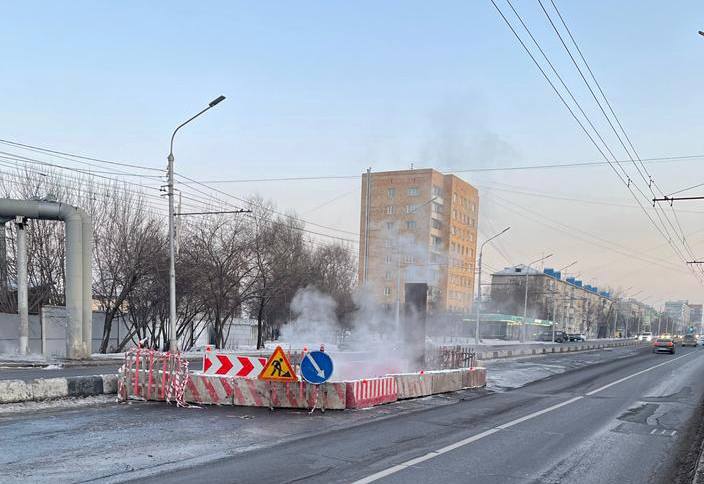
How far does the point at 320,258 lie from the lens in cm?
3638

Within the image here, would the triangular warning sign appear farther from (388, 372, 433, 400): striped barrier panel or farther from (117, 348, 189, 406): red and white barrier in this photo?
(388, 372, 433, 400): striped barrier panel

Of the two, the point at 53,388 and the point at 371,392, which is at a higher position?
the point at 53,388

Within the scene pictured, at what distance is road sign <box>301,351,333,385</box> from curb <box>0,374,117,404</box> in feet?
15.7

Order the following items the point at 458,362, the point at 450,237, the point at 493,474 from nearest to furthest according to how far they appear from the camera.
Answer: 1. the point at 493,474
2. the point at 458,362
3. the point at 450,237

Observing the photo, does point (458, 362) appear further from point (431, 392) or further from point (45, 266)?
A: point (45, 266)

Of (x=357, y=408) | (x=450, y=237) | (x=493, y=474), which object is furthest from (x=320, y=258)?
(x=493, y=474)

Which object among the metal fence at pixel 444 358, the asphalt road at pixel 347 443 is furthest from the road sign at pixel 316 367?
the metal fence at pixel 444 358

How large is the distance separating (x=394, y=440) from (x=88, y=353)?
19.5m

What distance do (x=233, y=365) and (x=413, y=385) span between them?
4.87 m

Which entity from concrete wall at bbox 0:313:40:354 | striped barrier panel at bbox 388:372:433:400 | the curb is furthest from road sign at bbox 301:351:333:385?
concrete wall at bbox 0:313:40:354

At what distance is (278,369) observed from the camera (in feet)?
39.8

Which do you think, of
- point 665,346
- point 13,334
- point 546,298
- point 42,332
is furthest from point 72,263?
point 546,298

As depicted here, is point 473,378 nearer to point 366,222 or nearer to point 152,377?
point 152,377

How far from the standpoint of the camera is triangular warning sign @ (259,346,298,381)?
12031mm
